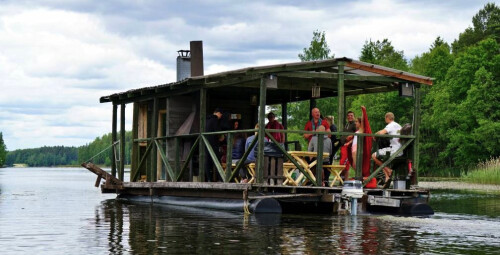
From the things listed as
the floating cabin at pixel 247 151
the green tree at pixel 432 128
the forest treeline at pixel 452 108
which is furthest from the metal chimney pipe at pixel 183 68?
the green tree at pixel 432 128

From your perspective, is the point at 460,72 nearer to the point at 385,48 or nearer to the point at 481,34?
the point at 481,34

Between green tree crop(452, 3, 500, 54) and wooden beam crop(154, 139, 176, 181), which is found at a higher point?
green tree crop(452, 3, 500, 54)

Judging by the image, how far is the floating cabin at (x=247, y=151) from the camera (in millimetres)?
16141

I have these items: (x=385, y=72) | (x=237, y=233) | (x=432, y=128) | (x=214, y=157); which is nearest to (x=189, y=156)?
(x=214, y=157)

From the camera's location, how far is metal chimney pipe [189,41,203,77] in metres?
23.5

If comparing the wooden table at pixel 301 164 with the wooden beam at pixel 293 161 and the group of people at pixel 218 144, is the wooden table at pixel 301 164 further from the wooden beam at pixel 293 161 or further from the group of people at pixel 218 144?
the group of people at pixel 218 144

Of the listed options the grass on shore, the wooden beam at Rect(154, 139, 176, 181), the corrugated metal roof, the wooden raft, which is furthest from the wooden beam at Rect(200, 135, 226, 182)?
the grass on shore

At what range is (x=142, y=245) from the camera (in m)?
11.0

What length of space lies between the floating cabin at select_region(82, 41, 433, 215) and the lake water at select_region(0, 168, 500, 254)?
50cm

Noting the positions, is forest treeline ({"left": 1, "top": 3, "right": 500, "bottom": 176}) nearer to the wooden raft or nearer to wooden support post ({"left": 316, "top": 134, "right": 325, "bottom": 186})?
the wooden raft

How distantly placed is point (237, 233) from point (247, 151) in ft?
13.0

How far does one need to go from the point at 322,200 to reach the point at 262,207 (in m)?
1.32

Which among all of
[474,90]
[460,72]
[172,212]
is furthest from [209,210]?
[460,72]

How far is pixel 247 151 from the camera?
642 inches
